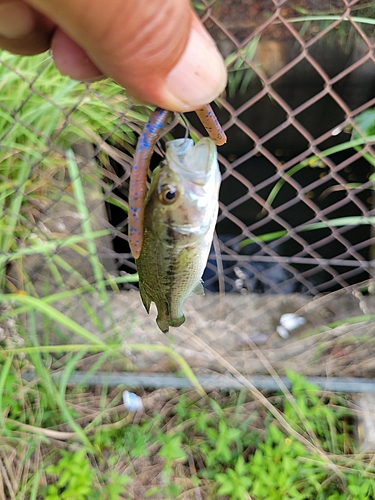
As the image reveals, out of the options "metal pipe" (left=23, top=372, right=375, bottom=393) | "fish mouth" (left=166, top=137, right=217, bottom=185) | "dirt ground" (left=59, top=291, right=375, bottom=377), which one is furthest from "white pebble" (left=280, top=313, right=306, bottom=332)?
"fish mouth" (left=166, top=137, right=217, bottom=185)

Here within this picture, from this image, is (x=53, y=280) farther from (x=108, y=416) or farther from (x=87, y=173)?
(x=108, y=416)

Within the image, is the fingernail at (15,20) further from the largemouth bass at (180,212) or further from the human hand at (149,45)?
the largemouth bass at (180,212)

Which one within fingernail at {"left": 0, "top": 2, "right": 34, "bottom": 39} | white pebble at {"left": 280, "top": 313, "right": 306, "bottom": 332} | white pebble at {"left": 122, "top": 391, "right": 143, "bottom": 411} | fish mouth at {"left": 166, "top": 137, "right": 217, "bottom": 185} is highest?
fingernail at {"left": 0, "top": 2, "right": 34, "bottom": 39}

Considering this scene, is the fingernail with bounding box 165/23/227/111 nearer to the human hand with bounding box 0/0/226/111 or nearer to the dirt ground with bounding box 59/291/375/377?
the human hand with bounding box 0/0/226/111

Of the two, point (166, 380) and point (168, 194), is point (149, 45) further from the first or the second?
point (166, 380)

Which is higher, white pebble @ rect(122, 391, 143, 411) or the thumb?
the thumb

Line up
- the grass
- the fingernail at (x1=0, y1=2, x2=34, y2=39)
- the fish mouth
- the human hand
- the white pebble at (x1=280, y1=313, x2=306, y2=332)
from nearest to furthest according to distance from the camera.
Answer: the human hand → the fish mouth → the fingernail at (x1=0, y1=2, x2=34, y2=39) → the grass → the white pebble at (x1=280, y1=313, x2=306, y2=332)

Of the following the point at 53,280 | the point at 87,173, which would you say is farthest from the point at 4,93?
the point at 53,280
